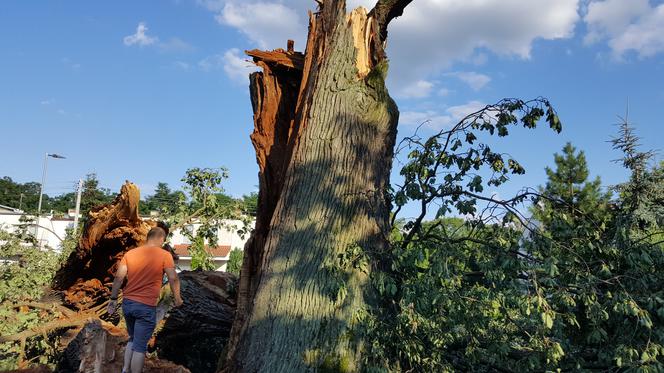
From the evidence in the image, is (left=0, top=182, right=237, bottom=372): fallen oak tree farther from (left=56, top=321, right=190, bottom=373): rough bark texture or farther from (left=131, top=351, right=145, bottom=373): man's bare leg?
(left=131, top=351, right=145, bottom=373): man's bare leg

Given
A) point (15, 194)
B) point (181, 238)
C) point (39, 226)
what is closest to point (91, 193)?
point (181, 238)

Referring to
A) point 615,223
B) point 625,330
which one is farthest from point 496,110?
point 625,330

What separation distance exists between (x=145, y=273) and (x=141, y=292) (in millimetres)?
177

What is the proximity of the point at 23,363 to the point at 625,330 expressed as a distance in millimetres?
5861

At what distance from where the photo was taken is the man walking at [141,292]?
15.5 ft

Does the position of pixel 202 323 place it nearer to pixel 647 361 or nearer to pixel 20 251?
pixel 20 251

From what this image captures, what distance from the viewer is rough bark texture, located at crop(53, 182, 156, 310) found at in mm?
6355

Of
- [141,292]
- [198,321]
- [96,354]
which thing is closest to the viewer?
[96,354]

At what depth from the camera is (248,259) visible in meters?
5.09

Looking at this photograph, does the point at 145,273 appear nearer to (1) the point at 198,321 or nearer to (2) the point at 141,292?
(2) the point at 141,292

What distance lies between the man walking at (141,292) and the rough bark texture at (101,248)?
1.43 m

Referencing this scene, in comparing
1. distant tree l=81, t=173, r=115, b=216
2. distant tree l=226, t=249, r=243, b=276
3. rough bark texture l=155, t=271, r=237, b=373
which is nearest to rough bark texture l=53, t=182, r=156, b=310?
rough bark texture l=155, t=271, r=237, b=373

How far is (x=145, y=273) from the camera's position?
16.1ft

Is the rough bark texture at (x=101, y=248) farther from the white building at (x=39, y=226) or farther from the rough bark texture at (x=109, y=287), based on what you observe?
the white building at (x=39, y=226)
